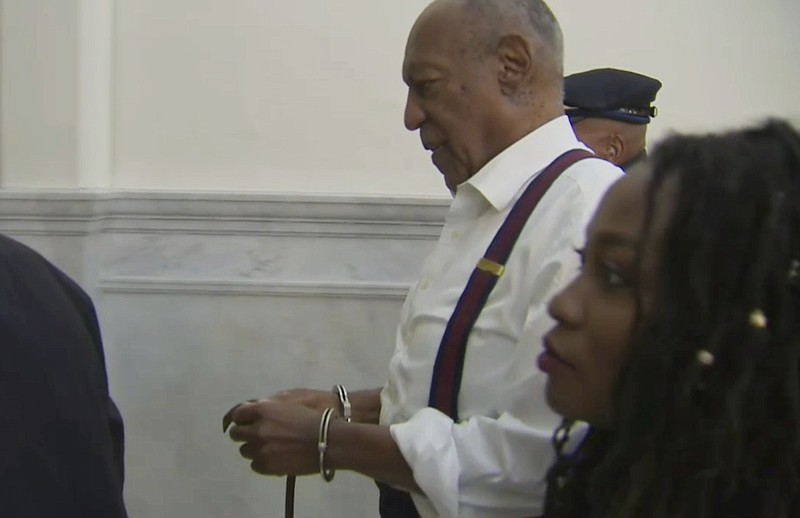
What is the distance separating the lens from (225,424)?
73.2 inches

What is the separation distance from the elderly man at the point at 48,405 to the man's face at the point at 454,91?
0.62 metres

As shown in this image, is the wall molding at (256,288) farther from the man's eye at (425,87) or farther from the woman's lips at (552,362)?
the woman's lips at (552,362)

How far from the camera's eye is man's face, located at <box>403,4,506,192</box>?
1736mm

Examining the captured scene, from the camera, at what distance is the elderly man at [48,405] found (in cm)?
142

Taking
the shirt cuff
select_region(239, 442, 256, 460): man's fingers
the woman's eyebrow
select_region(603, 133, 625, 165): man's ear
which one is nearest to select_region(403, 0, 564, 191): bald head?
the shirt cuff

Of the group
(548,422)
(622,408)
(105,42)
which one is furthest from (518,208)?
(105,42)

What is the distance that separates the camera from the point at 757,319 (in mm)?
965

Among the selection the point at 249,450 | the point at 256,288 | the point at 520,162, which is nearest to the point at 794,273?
the point at 520,162

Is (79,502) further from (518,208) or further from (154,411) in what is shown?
(154,411)

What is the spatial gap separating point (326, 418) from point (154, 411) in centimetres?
215

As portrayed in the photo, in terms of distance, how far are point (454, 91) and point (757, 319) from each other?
34.4 inches

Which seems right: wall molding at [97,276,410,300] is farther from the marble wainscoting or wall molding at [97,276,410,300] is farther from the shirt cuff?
the shirt cuff

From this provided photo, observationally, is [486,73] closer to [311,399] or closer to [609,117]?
[311,399]

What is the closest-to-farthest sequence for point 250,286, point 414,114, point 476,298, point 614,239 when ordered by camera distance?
point 614,239, point 476,298, point 414,114, point 250,286
